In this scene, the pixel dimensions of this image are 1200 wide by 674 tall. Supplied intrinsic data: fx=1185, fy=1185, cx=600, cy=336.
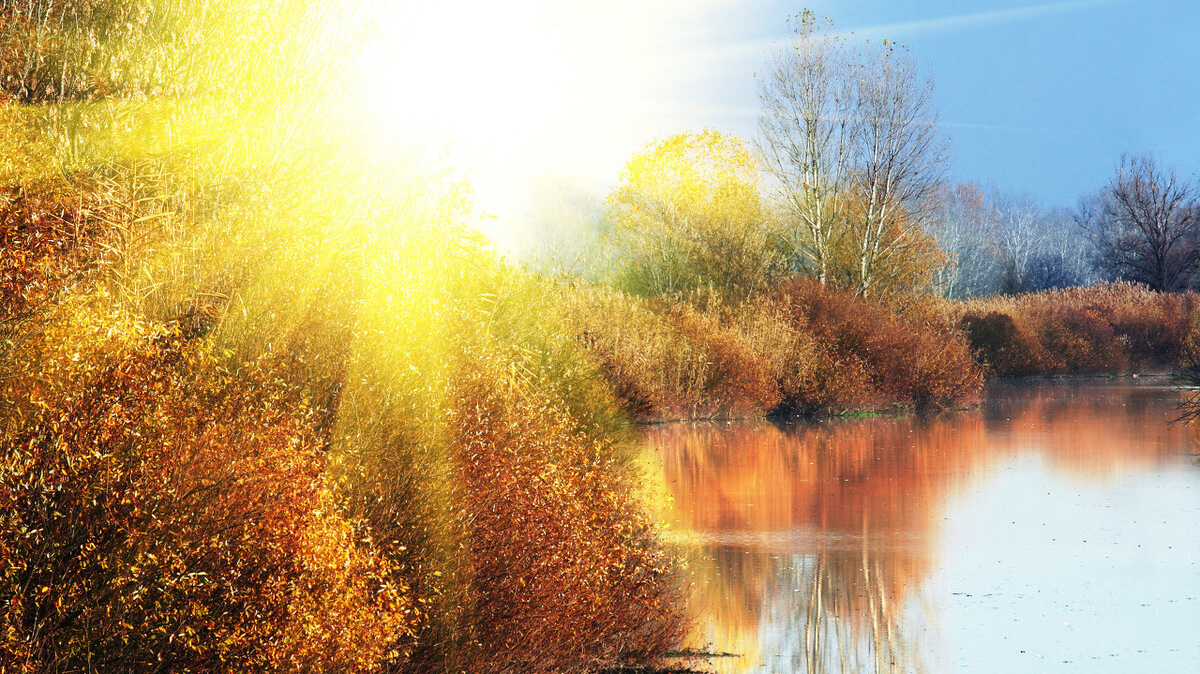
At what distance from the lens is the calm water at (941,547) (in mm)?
9609

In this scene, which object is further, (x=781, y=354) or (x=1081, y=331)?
(x=1081, y=331)

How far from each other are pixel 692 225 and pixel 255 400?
108ft

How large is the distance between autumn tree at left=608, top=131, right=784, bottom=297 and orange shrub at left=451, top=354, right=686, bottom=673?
83.0ft

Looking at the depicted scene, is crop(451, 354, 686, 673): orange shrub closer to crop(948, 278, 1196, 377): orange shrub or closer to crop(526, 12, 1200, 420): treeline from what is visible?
crop(526, 12, 1200, 420): treeline

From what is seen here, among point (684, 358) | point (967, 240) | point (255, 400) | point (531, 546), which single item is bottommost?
point (531, 546)

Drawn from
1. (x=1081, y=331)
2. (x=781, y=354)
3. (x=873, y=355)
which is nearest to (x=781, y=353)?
(x=781, y=354)

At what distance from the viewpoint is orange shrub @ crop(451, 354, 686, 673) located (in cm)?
705

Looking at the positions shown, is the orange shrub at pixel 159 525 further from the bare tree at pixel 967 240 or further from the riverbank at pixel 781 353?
the bare tree at pixel 967 240

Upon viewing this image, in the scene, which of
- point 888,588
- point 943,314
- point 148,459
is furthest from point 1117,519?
point 943,314

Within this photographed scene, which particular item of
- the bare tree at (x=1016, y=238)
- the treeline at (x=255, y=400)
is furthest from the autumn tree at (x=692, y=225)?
the bare tree at (x=1016, y=238)

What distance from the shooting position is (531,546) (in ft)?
23.7

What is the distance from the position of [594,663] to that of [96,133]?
190 inches

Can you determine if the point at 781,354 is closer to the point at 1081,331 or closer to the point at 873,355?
the point at 873,355

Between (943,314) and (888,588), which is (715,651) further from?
(943,314)
